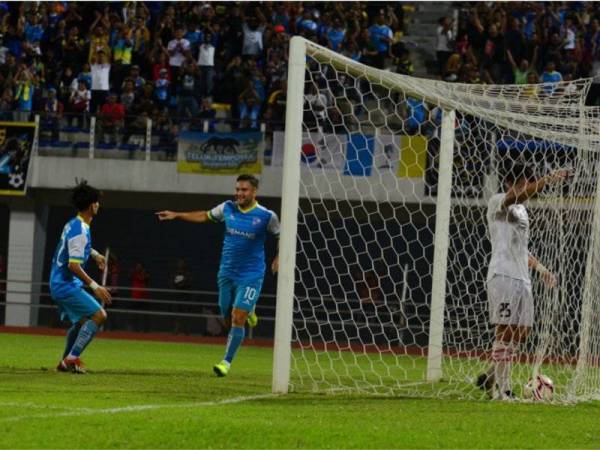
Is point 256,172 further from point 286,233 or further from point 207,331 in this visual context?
point 286,233

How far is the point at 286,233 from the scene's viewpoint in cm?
1080

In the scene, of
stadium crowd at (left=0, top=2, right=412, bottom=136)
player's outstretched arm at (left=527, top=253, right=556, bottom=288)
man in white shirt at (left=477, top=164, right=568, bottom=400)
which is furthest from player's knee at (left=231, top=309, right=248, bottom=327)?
stadium crowd at (left=0, top=2, right=412, bottom=136)

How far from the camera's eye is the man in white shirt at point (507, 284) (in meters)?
11.1

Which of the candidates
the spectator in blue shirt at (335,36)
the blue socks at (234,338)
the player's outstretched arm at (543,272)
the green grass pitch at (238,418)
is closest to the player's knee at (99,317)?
the green grass pitch at (238,418)

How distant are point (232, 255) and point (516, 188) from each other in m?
3.59

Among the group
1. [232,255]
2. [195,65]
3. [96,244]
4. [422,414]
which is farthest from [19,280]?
[422,414]

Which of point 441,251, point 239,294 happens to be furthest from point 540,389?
point 239,294

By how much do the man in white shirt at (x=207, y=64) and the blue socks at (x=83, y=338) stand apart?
16.1 m

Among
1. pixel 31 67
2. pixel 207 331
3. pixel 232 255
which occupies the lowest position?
pixel 207 331

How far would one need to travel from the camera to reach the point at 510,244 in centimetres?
1118

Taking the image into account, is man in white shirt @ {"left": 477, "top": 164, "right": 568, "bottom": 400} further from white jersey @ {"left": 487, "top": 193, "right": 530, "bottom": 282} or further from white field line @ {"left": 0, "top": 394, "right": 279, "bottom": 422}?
white field line @ {"left": 0, "top": 394, "right": 279, "bottom": 422}

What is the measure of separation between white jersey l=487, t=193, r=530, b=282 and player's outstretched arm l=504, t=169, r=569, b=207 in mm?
281

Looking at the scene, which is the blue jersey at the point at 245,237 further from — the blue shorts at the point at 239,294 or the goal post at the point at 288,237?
the goal post at the point at 288,237

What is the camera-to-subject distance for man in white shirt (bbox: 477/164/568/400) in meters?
11.1
